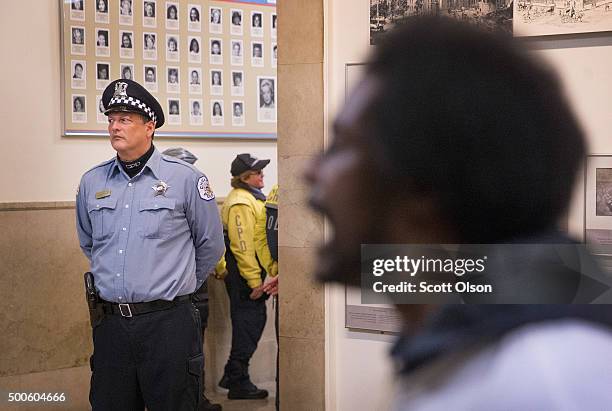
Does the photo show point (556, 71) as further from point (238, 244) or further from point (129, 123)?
point (238, 244)

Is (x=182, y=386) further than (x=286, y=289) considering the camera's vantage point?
Yes

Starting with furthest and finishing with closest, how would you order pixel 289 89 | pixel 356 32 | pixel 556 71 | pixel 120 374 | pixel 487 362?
pixel 120 374, pixel 289 89, pixel 356 32, pixel 556 71, pixel 487 362

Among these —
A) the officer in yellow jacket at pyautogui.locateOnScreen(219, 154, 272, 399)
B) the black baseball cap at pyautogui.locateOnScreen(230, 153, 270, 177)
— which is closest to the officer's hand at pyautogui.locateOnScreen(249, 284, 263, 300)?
the officer in yellow jacket at pyautogui.locateOnScreen(219, 154, 272, 399)

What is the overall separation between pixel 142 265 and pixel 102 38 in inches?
52.8

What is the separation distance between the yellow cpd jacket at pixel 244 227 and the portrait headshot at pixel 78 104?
2.04 ft

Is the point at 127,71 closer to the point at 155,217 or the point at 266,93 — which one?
the point at 266,93

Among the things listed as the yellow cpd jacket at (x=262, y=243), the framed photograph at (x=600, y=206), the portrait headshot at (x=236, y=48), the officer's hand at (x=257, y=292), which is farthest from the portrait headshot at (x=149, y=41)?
the framed photograph at (x=600, y=206)

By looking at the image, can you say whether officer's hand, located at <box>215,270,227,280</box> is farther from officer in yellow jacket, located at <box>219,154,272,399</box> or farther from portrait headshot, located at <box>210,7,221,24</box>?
portrait headshot, located at <box>210,7,221,24</box>

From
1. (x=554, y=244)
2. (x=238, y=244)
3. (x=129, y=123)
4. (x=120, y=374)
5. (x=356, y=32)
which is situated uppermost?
(x=356, y=32)

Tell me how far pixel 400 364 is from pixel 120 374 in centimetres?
135

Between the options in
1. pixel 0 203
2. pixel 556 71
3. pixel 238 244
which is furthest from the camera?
pixel 238 244

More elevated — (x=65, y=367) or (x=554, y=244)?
(x=554, y=244)

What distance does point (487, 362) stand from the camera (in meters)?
0.68

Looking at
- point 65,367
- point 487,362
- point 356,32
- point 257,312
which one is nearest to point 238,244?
point 257,312
